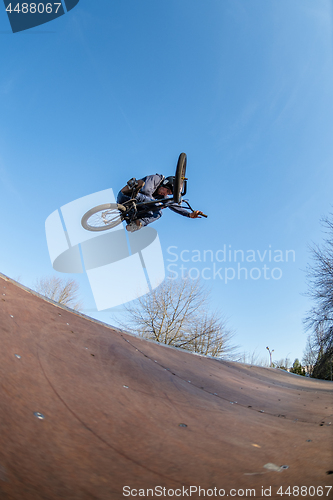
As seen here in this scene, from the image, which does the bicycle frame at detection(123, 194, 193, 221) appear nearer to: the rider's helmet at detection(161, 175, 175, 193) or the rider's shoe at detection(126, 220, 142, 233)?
the rider's shoe at detection(126, 220, 142, 233)

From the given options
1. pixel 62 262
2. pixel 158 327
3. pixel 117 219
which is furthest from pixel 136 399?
pixel 158 327

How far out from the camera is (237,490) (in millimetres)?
718

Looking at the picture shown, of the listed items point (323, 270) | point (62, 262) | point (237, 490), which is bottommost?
point (237, 490)

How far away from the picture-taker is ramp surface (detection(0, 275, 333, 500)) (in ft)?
2.24

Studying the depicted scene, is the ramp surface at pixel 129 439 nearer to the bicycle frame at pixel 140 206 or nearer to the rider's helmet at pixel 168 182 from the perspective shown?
the bicycle frame at pixel 140 206

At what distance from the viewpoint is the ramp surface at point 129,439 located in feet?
2.24

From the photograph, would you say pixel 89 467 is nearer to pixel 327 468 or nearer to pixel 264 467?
pixel 264 467

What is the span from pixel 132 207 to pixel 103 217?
3.00 feet

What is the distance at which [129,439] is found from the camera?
2.93ft

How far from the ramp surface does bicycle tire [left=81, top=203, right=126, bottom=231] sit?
3.42 meters

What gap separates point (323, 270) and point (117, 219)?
40.4 feet

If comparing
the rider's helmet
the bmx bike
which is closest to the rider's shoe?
the bmx bike

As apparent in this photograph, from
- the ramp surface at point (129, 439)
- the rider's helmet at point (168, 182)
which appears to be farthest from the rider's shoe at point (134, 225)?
the ramp surface at point (129, 439)

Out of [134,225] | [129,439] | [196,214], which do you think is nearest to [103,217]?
[134,225]
